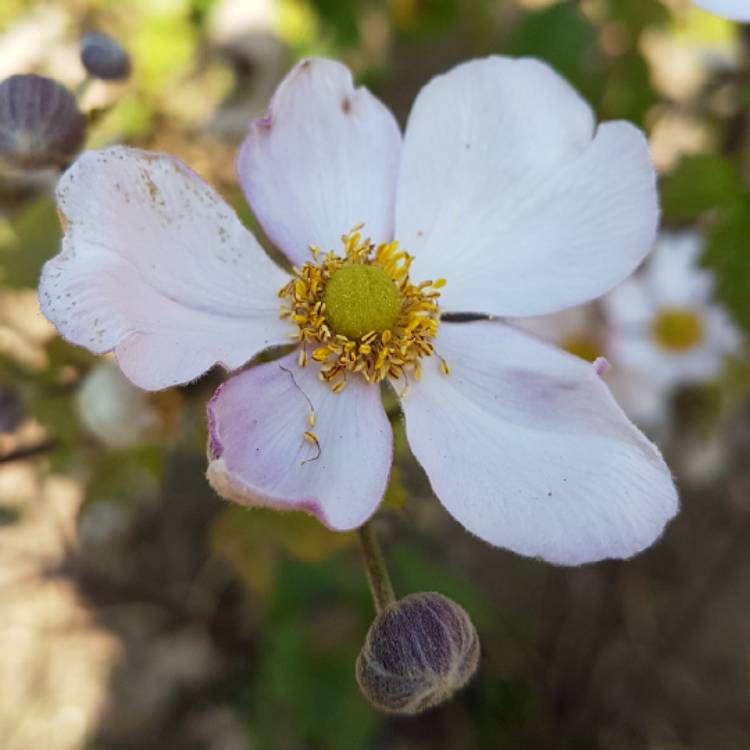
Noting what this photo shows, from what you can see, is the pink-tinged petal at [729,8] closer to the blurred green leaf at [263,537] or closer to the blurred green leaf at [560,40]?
the blurred green leaf at [263,537]

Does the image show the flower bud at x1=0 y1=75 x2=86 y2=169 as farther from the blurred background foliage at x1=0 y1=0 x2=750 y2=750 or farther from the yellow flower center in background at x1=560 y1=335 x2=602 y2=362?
the yellow flower center in background at x1=560 y1=335 x2=602 y2=362

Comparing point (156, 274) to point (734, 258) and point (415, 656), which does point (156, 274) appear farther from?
point (734, 258)

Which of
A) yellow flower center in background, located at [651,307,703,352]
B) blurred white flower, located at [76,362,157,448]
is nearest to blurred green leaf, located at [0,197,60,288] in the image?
blurred white flower, located at [76,362,157,448]

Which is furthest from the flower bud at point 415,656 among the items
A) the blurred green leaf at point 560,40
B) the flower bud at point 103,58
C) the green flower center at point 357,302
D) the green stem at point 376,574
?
the blurred green leaf at point 560,40

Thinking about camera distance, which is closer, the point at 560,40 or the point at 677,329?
the point at 677,329

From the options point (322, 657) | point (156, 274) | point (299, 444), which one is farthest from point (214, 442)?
point (322, 657)
